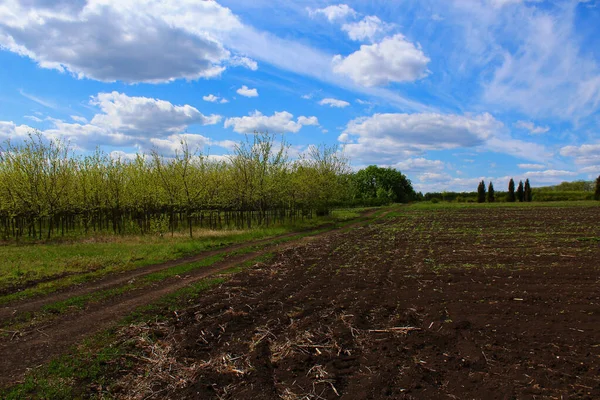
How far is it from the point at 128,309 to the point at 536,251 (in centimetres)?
1521

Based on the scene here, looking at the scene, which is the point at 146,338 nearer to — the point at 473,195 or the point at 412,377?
the point at 412,377

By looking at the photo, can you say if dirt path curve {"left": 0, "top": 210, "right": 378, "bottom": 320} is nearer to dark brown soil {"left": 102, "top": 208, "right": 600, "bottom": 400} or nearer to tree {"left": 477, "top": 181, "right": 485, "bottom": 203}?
dark brown soil {"left": 102, "top": 208, "right": 600, "bottom": 400}

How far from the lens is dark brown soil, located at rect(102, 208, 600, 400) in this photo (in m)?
4.95

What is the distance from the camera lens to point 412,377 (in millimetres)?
5078

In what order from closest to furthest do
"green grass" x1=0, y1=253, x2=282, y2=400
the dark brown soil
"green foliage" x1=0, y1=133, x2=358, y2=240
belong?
the dark brown soil → "green grass" x1=0, y1=253, x2=282, y2=400 → "green foliage" x1=0, y1=133, x2=358, y2=240

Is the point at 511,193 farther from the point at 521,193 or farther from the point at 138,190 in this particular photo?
the point at 138,190

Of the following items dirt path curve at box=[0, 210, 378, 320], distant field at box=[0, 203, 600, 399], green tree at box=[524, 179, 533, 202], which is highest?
green tree at box=[524, 179, 533, 202]

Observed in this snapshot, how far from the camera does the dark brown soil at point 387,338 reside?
4.95 meters

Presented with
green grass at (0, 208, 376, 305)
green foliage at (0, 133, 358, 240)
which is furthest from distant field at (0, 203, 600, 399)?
green foliage at (0, 133, 358, 240)

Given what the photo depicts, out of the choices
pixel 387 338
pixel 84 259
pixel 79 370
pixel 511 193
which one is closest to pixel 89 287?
pixel 84 259

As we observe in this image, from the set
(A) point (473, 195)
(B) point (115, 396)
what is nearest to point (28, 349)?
(B) point (115, 396)

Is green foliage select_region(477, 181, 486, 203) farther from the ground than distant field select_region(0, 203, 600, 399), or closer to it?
farther from the ground

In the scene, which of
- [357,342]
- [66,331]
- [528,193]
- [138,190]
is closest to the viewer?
[357,342]

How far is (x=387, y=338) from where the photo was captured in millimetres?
6453
